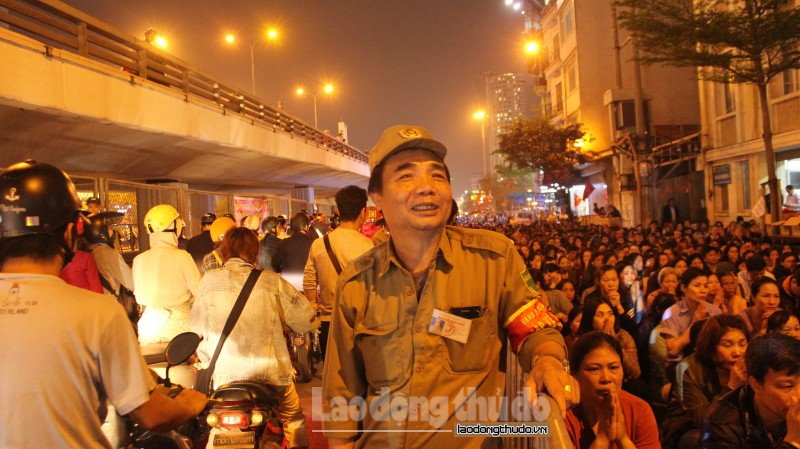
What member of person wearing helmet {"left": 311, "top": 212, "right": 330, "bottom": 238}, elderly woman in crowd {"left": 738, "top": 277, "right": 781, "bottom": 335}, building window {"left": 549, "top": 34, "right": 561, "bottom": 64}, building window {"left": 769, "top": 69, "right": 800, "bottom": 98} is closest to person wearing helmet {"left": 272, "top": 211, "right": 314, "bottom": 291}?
person wearing helmet {"left": 311, "top": 212, "right": 330, "bottom": 238}

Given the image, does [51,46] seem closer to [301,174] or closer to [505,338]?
[505,338]

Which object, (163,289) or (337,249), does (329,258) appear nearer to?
(337,249)

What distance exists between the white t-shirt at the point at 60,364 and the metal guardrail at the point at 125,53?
348 inches

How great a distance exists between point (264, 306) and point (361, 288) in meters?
1.99

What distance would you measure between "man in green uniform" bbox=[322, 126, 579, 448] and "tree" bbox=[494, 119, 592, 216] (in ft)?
109

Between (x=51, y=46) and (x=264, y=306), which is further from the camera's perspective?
(x=51, y=46)

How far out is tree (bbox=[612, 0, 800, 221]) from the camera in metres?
14.4

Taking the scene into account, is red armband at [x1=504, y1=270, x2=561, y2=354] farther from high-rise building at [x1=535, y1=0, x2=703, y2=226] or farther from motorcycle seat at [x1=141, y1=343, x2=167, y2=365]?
high-rise building at [x1=535, y1=0, x2=703, y2=226]

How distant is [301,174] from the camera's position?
28922mm

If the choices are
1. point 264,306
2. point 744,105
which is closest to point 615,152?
point 744,105

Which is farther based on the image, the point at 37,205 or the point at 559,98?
the point at 559,98

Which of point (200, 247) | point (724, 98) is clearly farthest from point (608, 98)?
point (200, 247)

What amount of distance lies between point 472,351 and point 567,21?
40.4m

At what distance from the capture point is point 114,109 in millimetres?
11945
